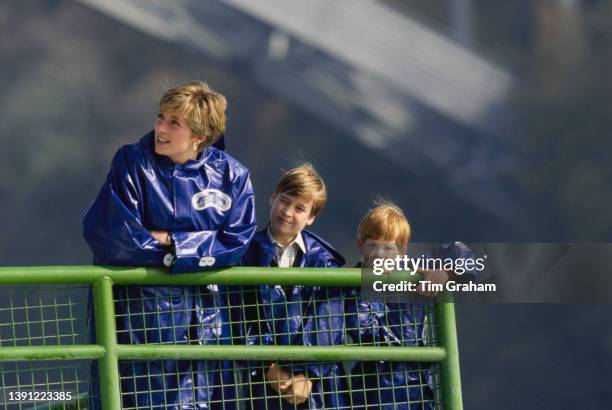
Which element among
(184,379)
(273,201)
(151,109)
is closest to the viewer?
(184,379)

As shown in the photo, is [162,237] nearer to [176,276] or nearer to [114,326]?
[176,276]

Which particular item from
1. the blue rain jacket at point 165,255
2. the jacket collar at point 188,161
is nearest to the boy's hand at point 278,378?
the blue rain jacket at point 165,255

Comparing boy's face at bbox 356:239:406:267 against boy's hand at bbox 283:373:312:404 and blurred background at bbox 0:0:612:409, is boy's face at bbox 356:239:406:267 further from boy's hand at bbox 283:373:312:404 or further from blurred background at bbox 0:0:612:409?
blurred background at bbox 0:0:612:409

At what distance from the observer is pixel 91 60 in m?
12.3

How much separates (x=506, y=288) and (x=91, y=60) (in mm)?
7303

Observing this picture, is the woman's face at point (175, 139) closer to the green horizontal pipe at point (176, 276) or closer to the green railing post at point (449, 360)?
the green horizontal pipe at point (176, 276)

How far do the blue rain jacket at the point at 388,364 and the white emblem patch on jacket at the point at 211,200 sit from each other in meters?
0.63

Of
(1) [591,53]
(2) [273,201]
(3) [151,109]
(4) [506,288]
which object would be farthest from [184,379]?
(1) [591,53]

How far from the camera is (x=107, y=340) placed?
5.28 m

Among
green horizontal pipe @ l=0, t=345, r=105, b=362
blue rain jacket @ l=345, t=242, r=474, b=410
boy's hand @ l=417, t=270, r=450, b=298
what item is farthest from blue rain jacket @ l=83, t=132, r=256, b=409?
boy's hand @ l=417, t=270, r=450, b=298

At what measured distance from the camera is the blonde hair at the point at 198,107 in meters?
5.46

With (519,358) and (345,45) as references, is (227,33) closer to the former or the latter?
(345,45)

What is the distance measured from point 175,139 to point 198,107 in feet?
0.58

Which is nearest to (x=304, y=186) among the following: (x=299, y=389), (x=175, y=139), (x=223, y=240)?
(x=223, y=240)
